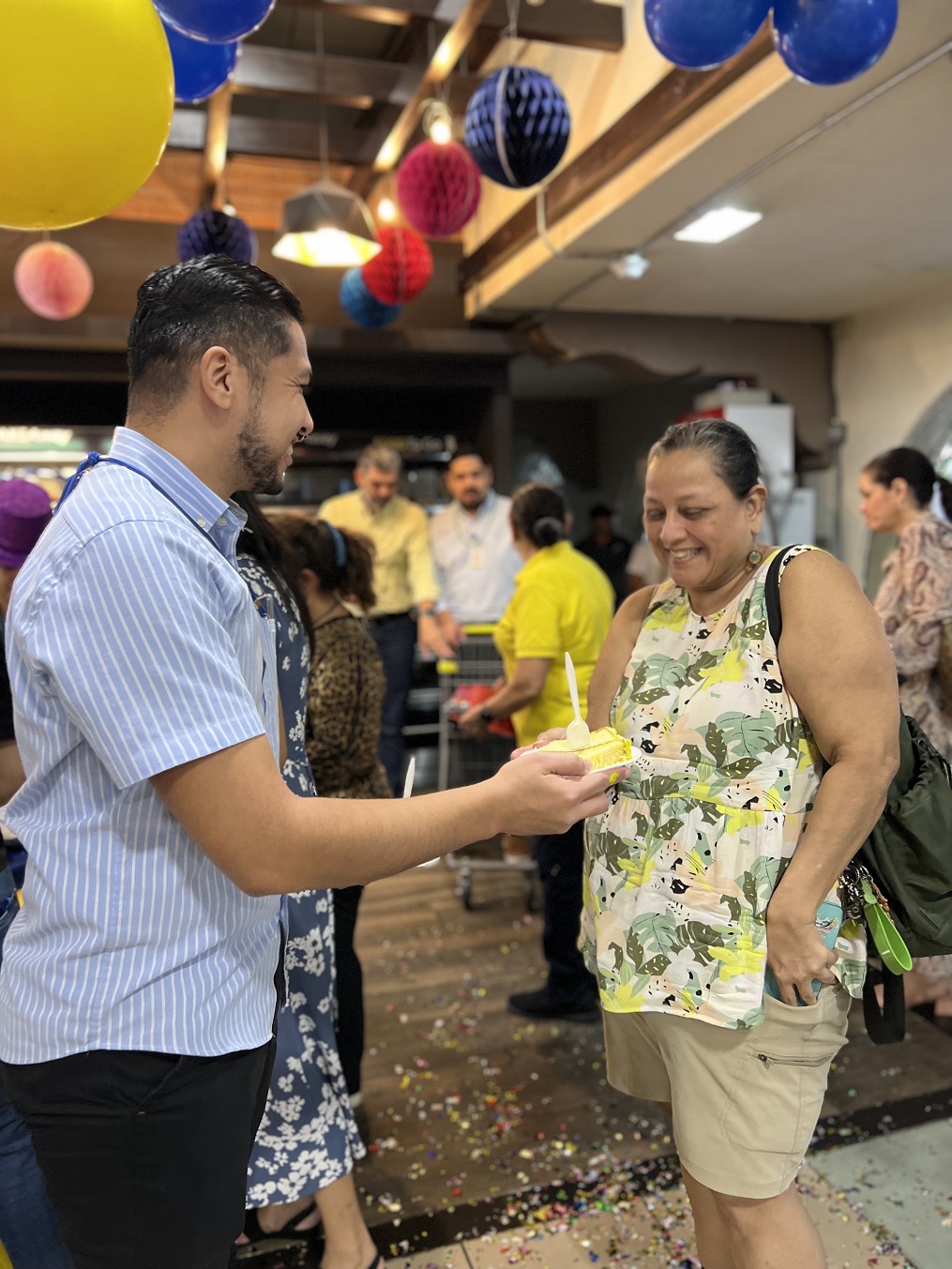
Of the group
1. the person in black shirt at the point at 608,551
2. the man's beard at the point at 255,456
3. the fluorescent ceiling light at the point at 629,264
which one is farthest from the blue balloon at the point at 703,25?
the person in black shirt at the point at 608,551

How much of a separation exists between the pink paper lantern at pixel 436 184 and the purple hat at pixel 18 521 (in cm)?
168

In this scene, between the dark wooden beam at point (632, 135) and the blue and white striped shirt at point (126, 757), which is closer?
the blue and white striped shirt at point (126, 757)

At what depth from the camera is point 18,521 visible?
1964 mm

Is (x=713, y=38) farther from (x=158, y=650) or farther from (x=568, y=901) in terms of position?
(x=568, y=901)

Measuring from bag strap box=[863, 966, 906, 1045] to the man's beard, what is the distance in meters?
1.21

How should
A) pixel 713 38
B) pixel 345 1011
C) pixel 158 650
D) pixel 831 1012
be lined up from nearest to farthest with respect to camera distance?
1. pixel 158 650
2. pixel 831 1012
3. pixel 713 38
4. pixel 345 1011

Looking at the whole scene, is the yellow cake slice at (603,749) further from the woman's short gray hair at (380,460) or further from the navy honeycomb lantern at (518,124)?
the woman's short gray hair at (380,460)

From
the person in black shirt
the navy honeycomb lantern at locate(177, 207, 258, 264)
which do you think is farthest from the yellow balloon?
the person in black shirt

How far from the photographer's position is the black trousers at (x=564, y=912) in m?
2.85

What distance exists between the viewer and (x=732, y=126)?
9.52 feet

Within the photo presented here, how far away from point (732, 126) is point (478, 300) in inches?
94.9

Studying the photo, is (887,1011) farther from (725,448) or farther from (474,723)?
(474,723)

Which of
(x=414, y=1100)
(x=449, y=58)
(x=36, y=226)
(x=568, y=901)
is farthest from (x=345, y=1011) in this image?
(x=449, y=58)

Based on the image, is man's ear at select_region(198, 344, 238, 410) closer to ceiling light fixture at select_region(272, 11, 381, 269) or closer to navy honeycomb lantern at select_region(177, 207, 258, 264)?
ceiling light fixture at select_region(272, 11, 381, 269)
